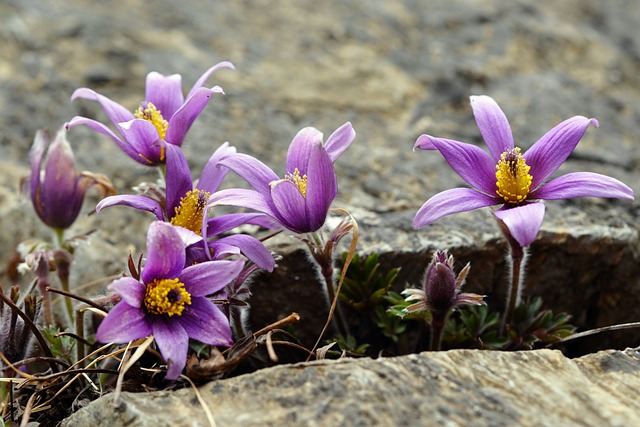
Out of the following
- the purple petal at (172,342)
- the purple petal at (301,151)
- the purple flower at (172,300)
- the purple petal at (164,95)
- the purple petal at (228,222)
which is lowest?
the purple petal at (172,342)

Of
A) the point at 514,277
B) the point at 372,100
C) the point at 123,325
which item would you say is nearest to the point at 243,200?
the point at 123,325

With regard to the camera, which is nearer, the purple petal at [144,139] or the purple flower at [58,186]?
the purple petal at [144,139]

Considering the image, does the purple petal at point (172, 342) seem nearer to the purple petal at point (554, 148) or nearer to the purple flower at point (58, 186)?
the purple flower at point (58, 186)

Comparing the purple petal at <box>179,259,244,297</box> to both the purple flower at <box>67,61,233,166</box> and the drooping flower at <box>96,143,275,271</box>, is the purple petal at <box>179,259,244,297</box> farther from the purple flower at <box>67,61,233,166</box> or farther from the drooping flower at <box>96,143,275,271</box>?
the purple flower at <box>67,61,233,166</box>

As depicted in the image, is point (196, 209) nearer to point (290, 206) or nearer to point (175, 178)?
point (175, 178)

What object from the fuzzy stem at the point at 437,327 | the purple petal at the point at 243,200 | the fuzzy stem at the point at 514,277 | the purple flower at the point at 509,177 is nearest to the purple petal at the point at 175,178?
the purple petal at the point at 243,200

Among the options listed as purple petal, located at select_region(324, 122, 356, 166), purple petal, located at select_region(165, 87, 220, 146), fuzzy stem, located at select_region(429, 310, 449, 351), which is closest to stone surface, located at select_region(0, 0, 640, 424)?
purple petal, located at select_region(165, 87, 220, 146)
